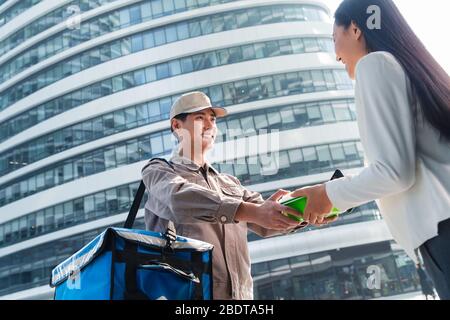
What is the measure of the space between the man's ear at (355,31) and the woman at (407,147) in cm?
7

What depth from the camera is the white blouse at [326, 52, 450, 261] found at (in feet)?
2.61

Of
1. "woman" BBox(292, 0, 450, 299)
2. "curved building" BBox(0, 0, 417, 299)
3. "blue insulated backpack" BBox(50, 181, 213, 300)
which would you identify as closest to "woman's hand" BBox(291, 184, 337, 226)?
"woman" BBox(292, 0, 450, 299)

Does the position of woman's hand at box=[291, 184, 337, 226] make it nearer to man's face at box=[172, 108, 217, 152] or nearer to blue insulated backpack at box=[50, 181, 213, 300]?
blue insulated backpack at box=[50, 181, 213, 300]

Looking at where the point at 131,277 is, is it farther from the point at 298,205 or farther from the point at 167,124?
the point at 167,124

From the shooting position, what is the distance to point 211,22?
731 inches

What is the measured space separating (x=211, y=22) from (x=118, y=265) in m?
18.8

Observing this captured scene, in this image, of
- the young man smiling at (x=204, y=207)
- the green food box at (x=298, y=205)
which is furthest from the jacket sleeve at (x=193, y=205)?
the green food box at (x=298, y=205)

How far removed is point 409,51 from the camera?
91 centimetres

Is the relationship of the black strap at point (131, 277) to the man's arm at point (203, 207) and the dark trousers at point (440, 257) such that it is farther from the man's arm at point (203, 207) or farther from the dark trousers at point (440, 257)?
the dark trousers at point (440, 257)

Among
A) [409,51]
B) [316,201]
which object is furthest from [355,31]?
[316,201]

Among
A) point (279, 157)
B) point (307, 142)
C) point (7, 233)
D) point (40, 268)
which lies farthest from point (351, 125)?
point (7, 233)

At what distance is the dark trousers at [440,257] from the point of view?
760 millimetres

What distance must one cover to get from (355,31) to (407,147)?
36 cm

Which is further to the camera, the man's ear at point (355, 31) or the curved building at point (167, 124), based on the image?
the curved building at point (167, 124)
